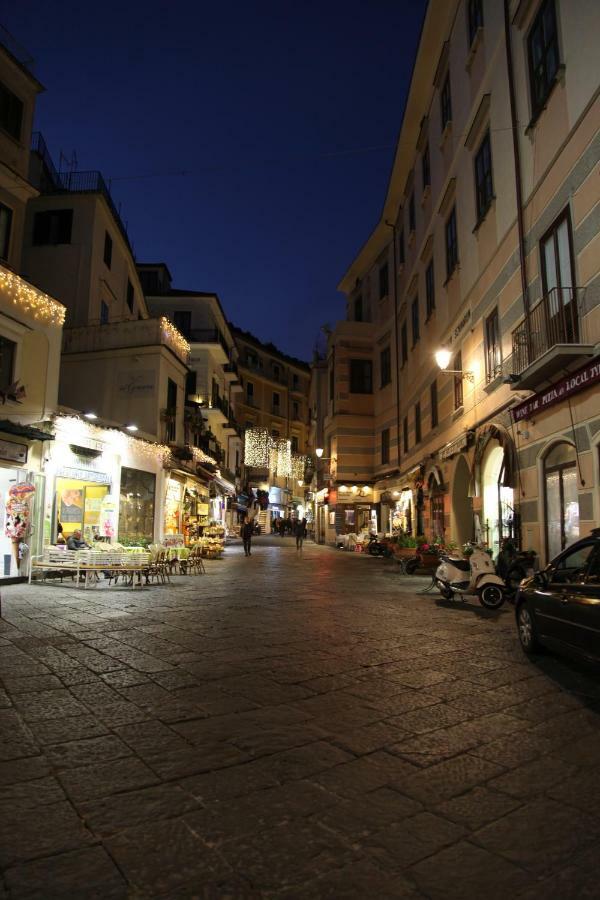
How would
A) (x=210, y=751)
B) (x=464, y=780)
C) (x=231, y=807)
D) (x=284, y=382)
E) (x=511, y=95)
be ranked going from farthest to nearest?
1. (x=284, y=382)
2. (x=511, y=95)
3. (x=210, y=751)
4. (x=464, y=780)
5. (x=231, y=807)

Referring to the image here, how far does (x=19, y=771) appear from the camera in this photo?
3.48 meters

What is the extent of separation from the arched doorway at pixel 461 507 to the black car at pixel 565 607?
1090cm

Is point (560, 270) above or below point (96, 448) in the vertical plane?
above

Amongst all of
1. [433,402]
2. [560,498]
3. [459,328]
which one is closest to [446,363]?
[459,328]

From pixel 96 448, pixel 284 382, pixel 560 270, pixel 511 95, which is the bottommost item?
pixel 96 448

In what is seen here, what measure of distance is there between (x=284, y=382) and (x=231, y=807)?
59.9 metres

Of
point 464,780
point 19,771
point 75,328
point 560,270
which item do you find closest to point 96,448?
point 75,328

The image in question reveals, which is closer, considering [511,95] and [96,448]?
[511,95]

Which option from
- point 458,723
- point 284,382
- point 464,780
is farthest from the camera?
point 284,382

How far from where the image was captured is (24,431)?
1272 centimetres

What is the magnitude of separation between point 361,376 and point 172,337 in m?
13.7

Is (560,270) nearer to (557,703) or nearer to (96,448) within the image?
(557,703)

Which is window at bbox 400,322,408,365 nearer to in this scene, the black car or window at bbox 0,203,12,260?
window at bbox 0,203,12,260

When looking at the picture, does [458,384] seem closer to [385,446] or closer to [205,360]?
[385,446]
